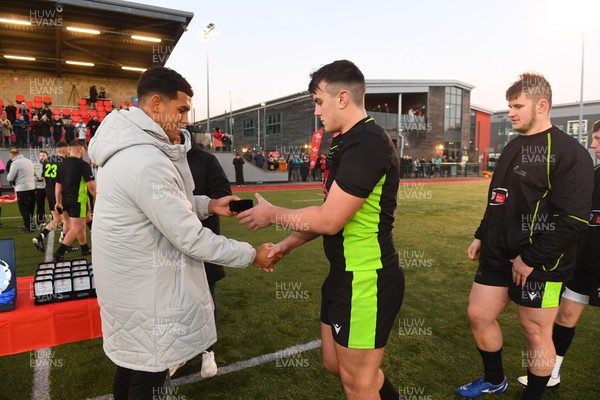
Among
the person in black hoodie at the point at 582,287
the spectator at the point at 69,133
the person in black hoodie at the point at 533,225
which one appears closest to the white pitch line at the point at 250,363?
the person in black hoodie at the point at 533,225

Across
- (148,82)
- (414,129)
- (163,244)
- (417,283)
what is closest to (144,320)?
(163,244)

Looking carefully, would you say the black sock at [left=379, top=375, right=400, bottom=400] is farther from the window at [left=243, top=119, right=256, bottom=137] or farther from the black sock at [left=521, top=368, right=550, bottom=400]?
the window at [left=243, top=119, right=256, bottom=137]

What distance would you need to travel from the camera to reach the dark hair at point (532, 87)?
256 cm

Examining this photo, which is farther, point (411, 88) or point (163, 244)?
point (411, 88)

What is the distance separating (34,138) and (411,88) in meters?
34.9

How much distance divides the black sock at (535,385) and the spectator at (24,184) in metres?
10.9

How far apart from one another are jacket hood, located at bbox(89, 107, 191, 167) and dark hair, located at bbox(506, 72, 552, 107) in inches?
92.2

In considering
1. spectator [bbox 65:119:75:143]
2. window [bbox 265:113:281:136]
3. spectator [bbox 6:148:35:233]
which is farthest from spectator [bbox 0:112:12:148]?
window [bbox 265:113:281:136]

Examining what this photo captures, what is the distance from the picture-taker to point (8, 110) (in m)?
20.2

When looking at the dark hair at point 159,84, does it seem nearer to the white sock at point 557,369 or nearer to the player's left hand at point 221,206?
the player's left hand at point 221,206

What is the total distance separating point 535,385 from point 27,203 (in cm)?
1096

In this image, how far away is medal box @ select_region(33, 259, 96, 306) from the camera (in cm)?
271

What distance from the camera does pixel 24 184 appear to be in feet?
30.7

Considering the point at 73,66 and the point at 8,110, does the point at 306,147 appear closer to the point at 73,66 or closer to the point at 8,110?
the point at 73,66
